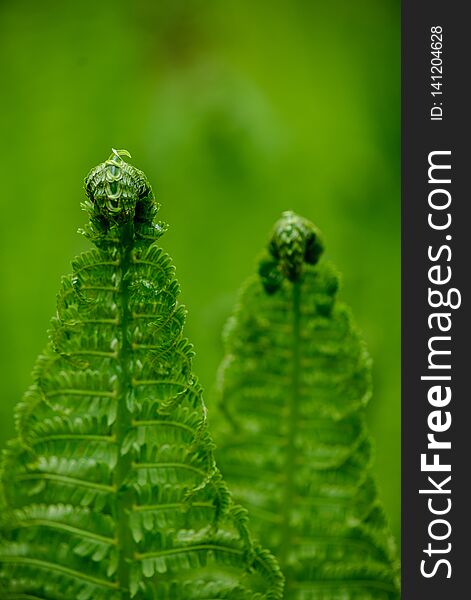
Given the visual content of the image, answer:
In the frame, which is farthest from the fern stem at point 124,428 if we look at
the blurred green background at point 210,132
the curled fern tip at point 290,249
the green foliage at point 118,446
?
the blurred green background at point 210,132

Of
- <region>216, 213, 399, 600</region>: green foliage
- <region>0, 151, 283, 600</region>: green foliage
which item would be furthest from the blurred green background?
<region>0, 151, 283, 600</region>: green foliage

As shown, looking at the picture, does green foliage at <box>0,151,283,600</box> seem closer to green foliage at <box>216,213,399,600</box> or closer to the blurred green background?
green foliage at <box>216,213,399,600</box>

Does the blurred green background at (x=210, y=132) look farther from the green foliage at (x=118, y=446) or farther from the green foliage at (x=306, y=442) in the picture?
the green foliage at (x=118, y=446)

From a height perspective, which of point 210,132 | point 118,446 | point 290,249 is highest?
point 210,132

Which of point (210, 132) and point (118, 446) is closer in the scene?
point (118, 446)

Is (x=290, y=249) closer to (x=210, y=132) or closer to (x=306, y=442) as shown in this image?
(x=306, y=442)

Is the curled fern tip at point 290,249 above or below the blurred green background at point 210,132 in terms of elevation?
below

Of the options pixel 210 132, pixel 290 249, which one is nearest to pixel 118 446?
pixel 290 249
